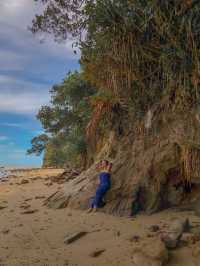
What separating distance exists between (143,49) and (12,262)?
189 inches

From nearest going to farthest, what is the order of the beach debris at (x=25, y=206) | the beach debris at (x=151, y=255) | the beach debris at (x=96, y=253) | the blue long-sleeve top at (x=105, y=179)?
the beach debris at (x=151, y=255)
the beach debris at (x=96, y=253)
the blue long-sleeve top at (x=105, y=179)
the beach debris at (x=25, y=206)

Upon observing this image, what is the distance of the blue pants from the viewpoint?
8125mm

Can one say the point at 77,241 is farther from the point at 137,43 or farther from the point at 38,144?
the point at 38,144

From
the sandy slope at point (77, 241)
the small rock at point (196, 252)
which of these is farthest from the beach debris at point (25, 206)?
the small rock at point (196, 252)

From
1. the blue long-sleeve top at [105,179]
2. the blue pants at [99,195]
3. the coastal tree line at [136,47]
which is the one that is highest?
the coastal tree line at [136,47]

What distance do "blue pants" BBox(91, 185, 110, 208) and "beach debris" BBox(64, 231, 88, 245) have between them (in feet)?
6.22

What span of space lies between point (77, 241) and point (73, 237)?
0.10 m

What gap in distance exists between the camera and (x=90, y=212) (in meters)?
7.98

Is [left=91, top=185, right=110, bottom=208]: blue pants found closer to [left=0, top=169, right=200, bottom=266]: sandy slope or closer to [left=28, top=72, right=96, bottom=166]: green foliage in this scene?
[left=0, top=169, right=200, bottom=266]: sandy slope

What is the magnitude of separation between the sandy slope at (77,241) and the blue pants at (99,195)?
38cm

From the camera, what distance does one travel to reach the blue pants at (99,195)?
8125mm

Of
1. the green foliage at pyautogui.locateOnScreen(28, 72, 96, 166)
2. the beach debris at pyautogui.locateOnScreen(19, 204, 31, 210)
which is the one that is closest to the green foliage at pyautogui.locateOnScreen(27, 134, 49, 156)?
the green foliage at pyautogui.locateOnScreen(28, 72, 96, 166)

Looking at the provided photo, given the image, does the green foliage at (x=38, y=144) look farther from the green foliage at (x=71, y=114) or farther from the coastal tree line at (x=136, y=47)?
the coastal tree line at (x=136, y=47)

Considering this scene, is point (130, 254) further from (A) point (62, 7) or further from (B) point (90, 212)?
(A) point (62, 7)
